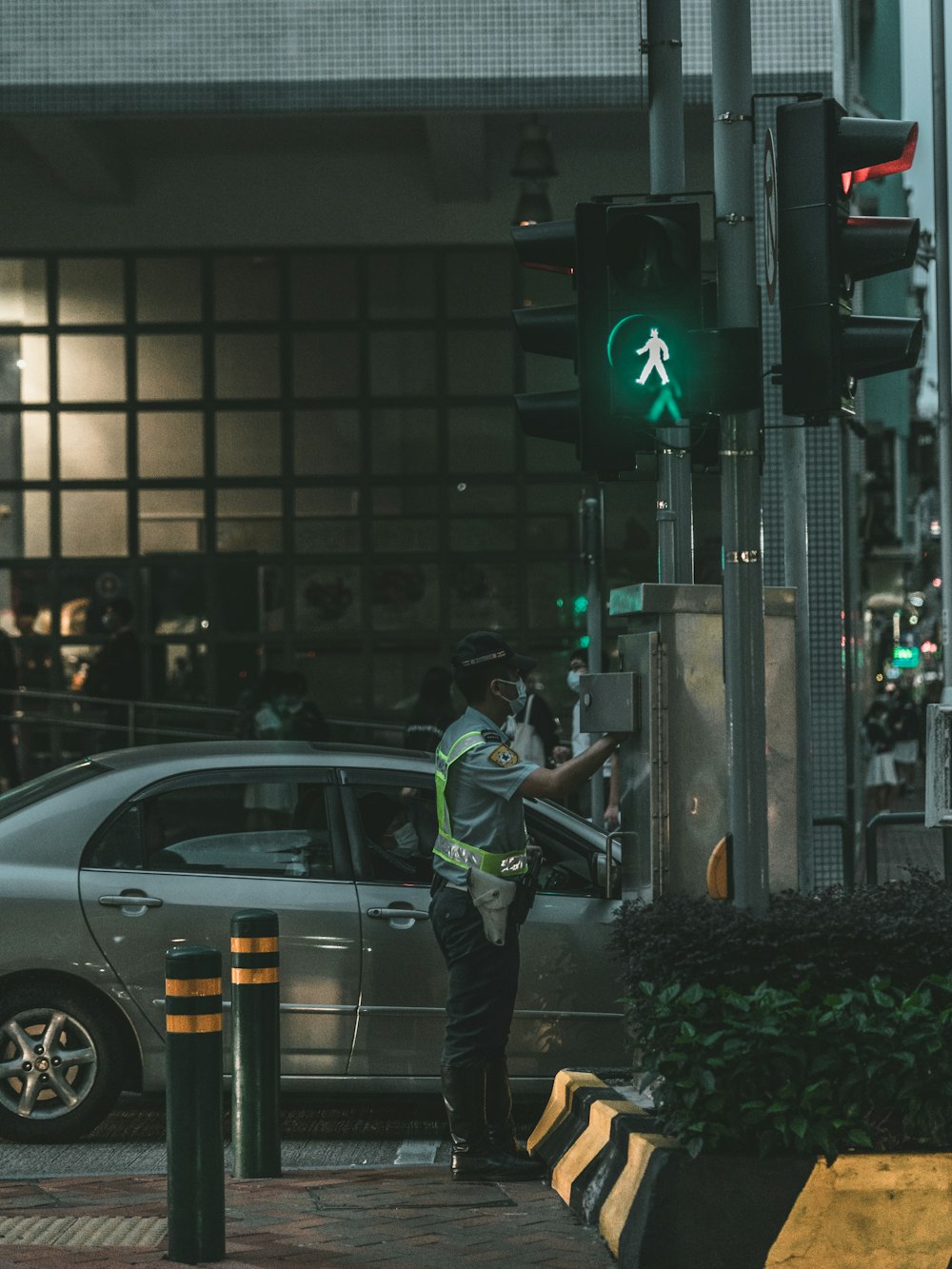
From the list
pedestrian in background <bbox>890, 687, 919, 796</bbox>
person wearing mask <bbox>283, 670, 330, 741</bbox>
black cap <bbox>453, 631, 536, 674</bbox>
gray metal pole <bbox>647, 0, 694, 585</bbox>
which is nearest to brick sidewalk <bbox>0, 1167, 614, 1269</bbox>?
black cap <bbox>453, 631, 536, 674</bbox>

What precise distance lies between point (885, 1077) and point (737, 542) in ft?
5.09

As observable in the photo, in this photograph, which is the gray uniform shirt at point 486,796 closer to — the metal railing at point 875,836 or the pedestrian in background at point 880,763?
the metal railing at point 875,836

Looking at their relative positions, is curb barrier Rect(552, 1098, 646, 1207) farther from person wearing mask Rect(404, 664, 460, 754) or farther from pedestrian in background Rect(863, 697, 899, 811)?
pedestrian in background Rect(863, 697, 899, 811)

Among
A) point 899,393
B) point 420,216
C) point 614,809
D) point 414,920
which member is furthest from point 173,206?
point 899,393

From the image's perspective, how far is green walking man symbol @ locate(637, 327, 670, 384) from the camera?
225 inches

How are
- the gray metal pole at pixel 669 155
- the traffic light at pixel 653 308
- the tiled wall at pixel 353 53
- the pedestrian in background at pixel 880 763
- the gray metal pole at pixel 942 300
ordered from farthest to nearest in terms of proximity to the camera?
the pedestrian in background at pixel 880 763, the gray metal pole at pixel 942 300, the tiled wall at pixel 353 53, the gray metal pole at pixel 669 155, the traffic light at pixel 653 308

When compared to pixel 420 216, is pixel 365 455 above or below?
below

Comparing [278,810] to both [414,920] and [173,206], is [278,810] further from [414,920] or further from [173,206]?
[173,206]

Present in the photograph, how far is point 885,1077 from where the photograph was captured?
16.9ft

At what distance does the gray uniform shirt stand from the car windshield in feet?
6.60

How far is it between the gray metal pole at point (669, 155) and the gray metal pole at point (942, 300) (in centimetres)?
1087

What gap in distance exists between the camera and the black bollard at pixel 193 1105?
5.39 m

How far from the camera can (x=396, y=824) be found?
794 centimetres

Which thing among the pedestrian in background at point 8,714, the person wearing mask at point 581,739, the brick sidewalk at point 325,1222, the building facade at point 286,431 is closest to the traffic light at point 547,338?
the brick sidewalk at point 325,1222
